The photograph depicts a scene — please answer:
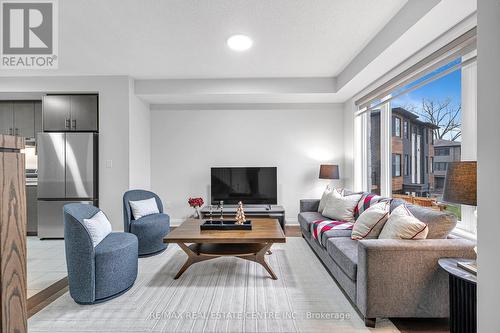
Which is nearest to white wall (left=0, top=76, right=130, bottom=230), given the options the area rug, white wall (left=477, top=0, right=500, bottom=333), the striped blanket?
the area rug

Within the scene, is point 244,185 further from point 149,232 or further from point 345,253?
point 345,253

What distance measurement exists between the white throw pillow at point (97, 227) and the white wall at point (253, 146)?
2.39 meters

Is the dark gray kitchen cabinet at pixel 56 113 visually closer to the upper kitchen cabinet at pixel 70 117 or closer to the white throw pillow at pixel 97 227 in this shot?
the upper kitchen cabinet at pixel 70 117

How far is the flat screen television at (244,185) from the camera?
475cm

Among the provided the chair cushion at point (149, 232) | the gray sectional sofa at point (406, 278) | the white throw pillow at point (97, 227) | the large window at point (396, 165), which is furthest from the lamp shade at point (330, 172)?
the white throw pillow at point (97, 227)

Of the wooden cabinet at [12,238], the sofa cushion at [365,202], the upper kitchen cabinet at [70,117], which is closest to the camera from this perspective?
the wooden cabinet at [12,238]

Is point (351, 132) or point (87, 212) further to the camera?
point (351, 132)

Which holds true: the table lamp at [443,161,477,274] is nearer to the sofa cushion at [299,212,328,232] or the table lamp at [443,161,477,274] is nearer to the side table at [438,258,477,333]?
the side table at [438,258,477,333]

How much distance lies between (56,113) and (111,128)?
958mm

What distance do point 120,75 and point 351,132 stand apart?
4029 millimetres

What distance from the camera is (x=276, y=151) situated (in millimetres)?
4977

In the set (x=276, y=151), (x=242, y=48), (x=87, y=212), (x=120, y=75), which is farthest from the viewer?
(x=276, y=151)

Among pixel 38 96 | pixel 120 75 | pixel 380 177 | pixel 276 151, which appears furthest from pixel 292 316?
pixel 38 96

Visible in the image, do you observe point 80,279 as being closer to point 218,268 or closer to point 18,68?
point 218,268
